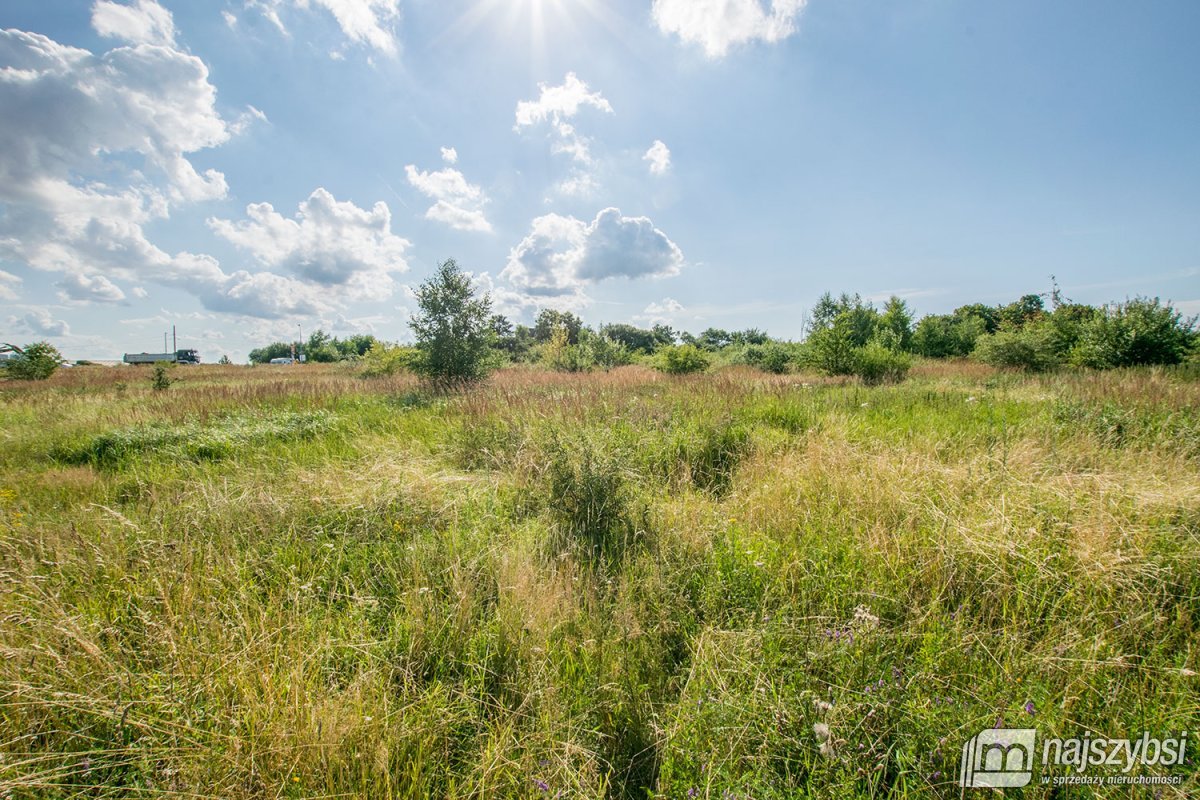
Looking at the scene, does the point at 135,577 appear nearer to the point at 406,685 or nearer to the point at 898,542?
the point at 406,685

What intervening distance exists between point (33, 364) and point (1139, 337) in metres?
46.3

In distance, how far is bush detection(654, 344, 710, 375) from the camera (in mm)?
18781

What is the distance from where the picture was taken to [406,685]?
6.36 feet

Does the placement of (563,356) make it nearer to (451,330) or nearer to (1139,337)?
(451,330)

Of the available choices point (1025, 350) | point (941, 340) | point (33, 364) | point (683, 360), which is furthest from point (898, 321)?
point (33, 364)

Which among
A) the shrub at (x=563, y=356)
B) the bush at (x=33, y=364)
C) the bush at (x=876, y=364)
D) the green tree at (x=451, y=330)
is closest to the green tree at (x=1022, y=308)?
the bush at (x=876, y=364)

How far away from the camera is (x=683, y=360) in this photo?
18766mm

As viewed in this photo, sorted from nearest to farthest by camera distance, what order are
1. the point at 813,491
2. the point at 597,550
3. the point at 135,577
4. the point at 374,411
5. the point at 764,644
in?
the point at 764,644 < the point at 135,577 < the point at 597,550 < the point at 813,491 < the point at 374,411

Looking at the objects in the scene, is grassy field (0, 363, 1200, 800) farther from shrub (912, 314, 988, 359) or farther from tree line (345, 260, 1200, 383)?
shrub (912, 314, 988, 359)

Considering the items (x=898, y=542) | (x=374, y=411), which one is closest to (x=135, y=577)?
(x=898, y=542)

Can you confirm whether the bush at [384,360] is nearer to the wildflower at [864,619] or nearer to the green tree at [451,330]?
the green tree at [451,330]

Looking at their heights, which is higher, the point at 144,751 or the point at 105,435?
the point at 105,435

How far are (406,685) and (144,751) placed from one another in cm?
87

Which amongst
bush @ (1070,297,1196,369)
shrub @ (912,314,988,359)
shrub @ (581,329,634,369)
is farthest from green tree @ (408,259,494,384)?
shrub @ (912,314,988,359)
